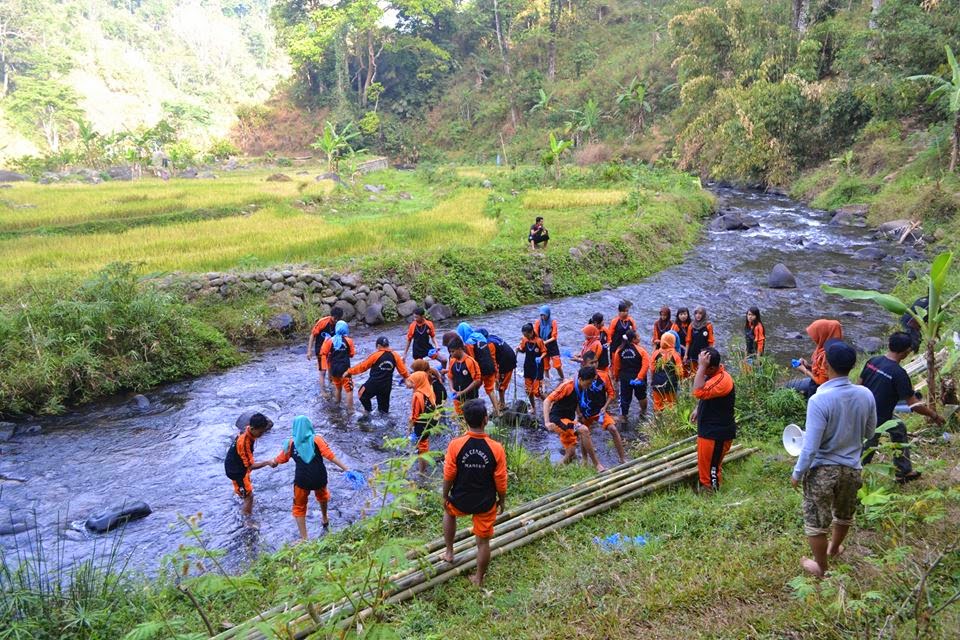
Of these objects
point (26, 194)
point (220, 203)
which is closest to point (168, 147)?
point (26, 194)

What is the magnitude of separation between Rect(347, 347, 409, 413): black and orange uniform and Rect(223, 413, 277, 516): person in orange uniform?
238cm

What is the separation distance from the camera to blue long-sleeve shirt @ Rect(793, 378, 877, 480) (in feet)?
14.4

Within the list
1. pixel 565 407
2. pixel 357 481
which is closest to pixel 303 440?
pixel 357 481

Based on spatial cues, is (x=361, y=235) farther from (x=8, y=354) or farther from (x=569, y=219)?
(x=8, y=354)

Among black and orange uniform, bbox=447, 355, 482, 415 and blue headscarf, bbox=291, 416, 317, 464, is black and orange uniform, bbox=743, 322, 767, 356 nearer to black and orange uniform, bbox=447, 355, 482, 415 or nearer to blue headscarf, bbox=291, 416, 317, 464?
black and orange uniform, bbox=447, 355, 482, 415

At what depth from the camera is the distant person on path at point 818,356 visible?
7086mm

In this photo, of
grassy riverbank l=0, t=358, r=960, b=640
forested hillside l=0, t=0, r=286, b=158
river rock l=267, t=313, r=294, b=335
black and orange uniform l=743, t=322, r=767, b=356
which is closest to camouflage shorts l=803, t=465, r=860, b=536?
grassy riverbank l=0, t=358, r=960, b=640

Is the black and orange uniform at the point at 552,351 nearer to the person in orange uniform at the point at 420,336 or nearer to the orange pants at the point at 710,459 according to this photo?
the person in orange uniform at the point at 420,336

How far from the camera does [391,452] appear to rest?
30.2ft

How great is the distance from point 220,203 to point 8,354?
577 inches

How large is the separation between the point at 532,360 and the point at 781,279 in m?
9.68

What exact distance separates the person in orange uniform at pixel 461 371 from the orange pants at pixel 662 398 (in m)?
2.91

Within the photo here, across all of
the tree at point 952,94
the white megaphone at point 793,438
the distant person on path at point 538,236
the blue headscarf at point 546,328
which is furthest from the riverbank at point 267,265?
the white megaphone at point 793,438

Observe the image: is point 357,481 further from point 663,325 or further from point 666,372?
point 663,325
